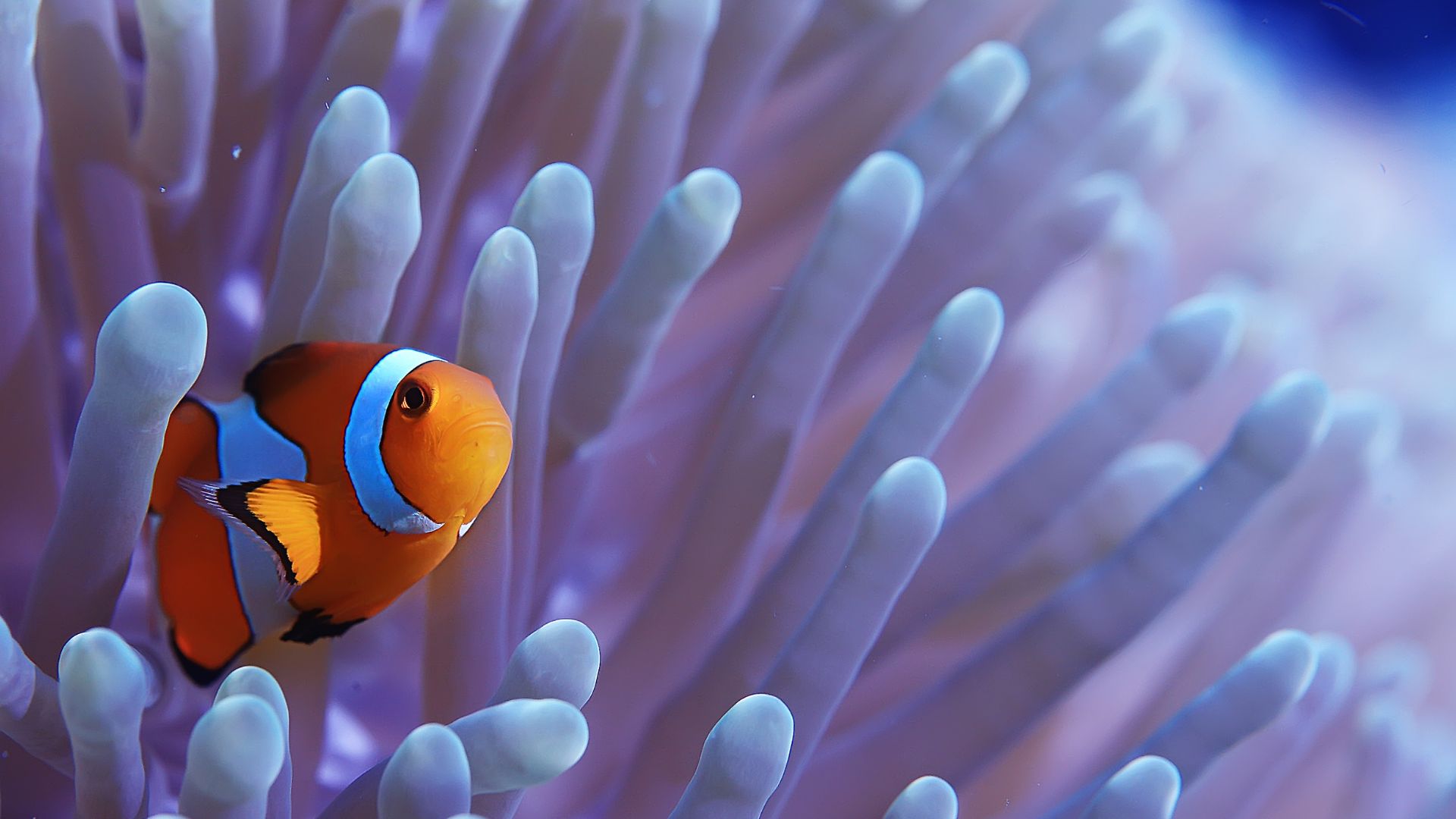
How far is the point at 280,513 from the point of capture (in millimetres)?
669

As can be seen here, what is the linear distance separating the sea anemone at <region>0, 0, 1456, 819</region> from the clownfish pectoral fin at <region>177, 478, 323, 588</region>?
46mm

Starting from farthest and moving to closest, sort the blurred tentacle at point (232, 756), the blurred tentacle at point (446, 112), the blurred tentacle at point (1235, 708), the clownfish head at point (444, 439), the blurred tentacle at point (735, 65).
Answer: the blurred tentacle at point (735, 65), the blurred tentacle at point (446, 112), the blurred tentacle at point (1235, 708), the clownfish head at point (444, 439), the blurred tentacle at point (232, 756)

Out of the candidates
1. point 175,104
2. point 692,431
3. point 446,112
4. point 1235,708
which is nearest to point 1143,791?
point 1235,708

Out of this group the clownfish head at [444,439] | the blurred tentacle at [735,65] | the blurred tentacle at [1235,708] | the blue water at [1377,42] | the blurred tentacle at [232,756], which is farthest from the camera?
the blue water at [1377,42]

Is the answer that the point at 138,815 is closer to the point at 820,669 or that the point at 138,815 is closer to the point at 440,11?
the point at 820,669

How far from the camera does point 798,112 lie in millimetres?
1185

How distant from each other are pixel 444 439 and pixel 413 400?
3 centimetres

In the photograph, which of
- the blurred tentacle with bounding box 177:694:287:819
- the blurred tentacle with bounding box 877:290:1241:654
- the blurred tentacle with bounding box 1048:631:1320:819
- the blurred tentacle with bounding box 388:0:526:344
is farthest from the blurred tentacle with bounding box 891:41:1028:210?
the blurred tentacle with bounding box 177:694:287:819

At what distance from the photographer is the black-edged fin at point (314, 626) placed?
28.7 inches

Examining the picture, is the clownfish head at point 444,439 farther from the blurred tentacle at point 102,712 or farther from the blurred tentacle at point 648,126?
the blurred tentacle at point 648,126

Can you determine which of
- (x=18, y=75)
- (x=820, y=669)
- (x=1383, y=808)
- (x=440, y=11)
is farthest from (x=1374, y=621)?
(x=18, y=75)

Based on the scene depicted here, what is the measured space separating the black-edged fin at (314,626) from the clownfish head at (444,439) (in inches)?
4.3

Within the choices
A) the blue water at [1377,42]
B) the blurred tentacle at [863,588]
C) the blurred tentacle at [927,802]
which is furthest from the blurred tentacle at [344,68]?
the blue water at [1377,42]

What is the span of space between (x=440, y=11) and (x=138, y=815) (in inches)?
28.3
